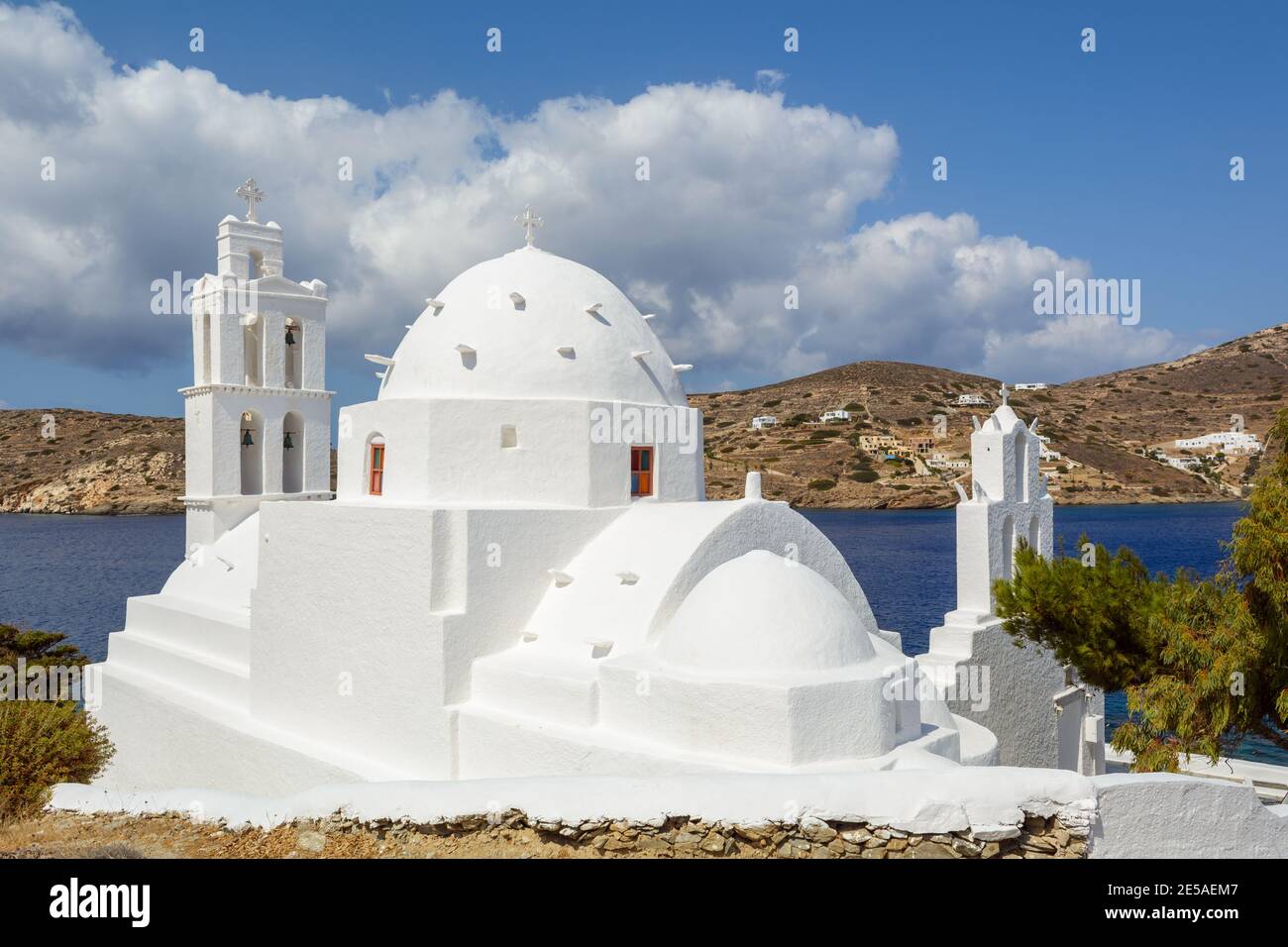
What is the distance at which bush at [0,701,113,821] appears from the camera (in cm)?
884

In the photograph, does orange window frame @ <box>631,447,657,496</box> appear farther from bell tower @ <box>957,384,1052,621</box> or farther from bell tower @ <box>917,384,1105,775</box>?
bell tower @ <box>957,384,1052,621</box>

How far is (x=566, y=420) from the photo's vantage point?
480 inches

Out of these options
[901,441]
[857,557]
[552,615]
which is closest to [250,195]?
[552,615]

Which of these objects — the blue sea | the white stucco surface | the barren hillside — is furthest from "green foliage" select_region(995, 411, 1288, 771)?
the barren hillside

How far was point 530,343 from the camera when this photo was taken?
1255 centimetres

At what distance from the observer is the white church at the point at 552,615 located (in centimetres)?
900

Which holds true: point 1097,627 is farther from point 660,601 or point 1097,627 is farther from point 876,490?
point 876,490

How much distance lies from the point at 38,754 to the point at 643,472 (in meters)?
7.55

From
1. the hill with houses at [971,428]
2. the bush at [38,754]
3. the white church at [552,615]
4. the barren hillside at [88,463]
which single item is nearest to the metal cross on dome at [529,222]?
the white church at [552,615]

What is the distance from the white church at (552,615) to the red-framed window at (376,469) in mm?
41

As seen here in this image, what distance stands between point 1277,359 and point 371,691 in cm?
10311

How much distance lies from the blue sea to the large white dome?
7489mm

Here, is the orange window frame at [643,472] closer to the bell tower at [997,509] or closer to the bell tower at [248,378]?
the bell tower at [997,509]

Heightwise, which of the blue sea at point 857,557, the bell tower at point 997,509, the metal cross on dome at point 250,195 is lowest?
the blue sea at point 857,557
